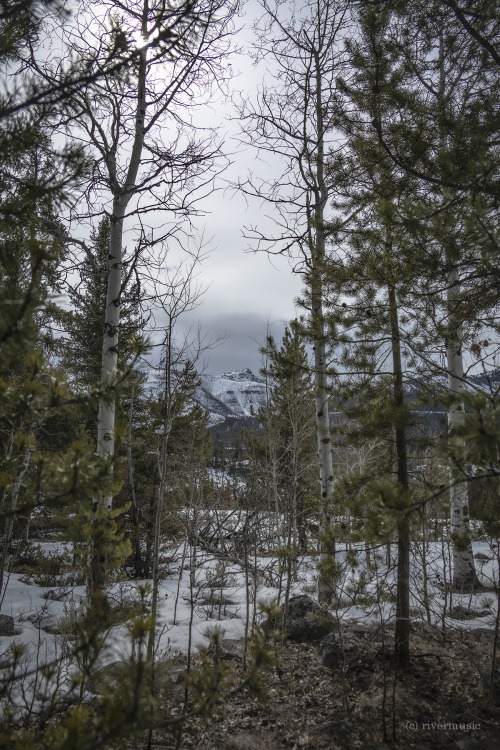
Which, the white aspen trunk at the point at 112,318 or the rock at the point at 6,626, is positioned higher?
the white aspen trunk at the point at 112,318

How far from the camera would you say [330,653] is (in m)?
5.04

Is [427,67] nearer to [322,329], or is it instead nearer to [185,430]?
[322,329]

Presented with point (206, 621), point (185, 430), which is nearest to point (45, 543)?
point (185, 430)

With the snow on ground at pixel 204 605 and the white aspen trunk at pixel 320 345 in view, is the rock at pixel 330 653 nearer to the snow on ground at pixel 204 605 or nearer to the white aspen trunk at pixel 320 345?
the snow on ground at pixel 204 605

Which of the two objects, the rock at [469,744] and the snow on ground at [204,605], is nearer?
the rock at [469,744]

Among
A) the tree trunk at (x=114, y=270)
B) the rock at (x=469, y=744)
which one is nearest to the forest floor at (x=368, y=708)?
the rock at (x=469, y=744)

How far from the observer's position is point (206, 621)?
7305 millimetres

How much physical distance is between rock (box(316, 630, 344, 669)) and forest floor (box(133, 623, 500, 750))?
3.9 inches

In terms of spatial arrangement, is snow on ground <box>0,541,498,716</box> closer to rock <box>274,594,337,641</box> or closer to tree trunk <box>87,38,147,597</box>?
rock <box>274,594,337,641</box>

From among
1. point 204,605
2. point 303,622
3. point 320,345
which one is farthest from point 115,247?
point 204,605

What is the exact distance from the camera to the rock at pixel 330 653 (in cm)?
489

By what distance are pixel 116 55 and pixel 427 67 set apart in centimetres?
318

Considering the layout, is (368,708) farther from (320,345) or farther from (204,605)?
(204,605)

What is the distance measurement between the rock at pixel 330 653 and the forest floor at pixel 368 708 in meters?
0.10
